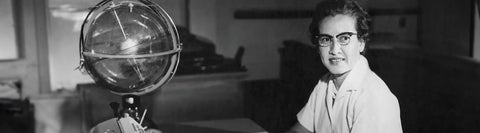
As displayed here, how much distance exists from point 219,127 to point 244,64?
106 cm

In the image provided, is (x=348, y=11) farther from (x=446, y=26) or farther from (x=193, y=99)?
(x=446, y=26)

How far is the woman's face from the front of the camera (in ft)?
5.16

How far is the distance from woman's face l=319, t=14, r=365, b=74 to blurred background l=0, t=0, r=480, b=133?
1.37 m

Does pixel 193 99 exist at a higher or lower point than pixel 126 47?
lower

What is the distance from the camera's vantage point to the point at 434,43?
3381 millimetres

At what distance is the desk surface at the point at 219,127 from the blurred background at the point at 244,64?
1.72 feet

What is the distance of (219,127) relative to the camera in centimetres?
211

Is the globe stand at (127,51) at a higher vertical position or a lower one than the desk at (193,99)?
higher

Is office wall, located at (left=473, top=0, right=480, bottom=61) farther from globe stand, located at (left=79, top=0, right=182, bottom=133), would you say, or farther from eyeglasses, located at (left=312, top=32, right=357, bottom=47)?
globe stand, located at (left=79, top=0, right=182, bottom=133)

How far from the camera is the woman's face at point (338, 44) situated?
157cm

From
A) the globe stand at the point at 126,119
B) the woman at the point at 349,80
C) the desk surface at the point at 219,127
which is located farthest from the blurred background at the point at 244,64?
the woman at the point at 349,80

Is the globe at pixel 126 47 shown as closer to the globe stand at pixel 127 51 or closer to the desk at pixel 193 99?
the globe stand at pixel 127 51

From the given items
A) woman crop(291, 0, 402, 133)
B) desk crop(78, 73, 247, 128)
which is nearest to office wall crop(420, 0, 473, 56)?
desk crop(78, 73, 247, 128)

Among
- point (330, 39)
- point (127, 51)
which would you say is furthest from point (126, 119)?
point (330, 39)
